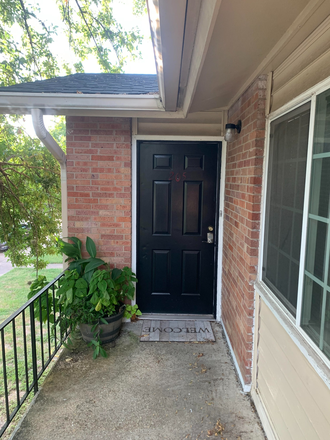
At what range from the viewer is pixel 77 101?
2.39 m

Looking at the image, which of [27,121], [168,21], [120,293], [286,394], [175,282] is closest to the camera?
[168,21]

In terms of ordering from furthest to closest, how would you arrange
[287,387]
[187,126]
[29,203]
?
[29,203]
[187,126]
[287,387]

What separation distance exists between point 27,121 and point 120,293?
16.0 feet

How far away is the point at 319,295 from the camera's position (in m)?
1.25

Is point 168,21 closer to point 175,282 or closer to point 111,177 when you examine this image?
point 111,177

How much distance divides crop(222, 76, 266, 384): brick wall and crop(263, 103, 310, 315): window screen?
0.12 metres

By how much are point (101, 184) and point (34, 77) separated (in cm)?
554

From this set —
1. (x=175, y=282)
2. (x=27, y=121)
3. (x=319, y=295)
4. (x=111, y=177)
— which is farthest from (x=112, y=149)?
(x=27, y=121)

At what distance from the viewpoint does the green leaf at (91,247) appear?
299cm

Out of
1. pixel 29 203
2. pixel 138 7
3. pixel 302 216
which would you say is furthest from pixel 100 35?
pixel 302 216

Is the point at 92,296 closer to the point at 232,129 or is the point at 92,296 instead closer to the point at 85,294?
the point at 85,294

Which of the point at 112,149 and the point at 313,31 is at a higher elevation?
the point at 313,31

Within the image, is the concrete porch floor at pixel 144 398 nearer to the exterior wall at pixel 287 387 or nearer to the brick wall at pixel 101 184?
the exterior wall at pixel 287 387

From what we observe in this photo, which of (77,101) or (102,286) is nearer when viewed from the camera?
(77,101)
